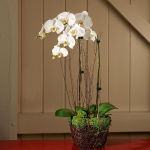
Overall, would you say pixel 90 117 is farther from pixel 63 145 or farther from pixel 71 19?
pixel 71 19

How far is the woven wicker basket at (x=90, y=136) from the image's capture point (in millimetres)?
1000

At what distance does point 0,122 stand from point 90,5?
1.07m

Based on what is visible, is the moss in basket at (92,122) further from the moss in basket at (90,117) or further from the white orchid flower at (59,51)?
the white orchid flower at (59,51)

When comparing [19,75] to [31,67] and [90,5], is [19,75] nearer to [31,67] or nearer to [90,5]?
[31,67]

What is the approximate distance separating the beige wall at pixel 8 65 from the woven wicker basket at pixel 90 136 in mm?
678

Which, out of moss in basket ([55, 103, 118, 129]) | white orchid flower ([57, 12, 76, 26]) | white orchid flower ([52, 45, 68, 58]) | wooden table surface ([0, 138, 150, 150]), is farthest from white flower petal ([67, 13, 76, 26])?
wooden table surface ([0, 138, 150, 150])

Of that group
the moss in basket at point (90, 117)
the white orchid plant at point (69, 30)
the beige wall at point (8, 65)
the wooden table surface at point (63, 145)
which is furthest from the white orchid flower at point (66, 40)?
the beige wall at point (8, 65)

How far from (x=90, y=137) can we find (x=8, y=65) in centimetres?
83

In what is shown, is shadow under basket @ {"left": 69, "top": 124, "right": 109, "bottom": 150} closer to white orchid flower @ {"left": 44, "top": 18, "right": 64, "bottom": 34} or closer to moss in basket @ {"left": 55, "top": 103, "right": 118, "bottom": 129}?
moss in basket @ {"left": 55, "top": 103, "right": 118, "bottom": 129}

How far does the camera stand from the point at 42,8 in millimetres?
1638

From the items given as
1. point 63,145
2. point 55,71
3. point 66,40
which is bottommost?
point 63,145

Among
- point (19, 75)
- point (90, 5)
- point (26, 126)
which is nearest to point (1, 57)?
point (19, 75)

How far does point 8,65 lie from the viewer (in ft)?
5.04

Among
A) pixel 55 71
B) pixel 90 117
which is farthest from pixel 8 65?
pixel 90 117
